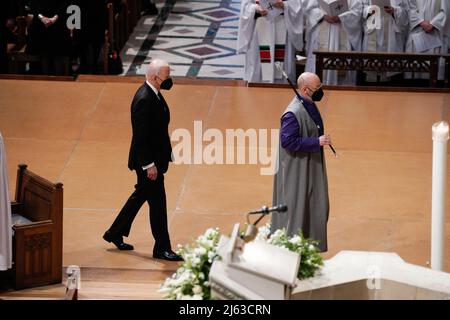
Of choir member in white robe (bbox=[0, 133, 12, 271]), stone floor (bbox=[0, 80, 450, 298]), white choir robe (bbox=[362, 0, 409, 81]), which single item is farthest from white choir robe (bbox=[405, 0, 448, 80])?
choir member in white robe (bbox=[0, 133, 12, 271])

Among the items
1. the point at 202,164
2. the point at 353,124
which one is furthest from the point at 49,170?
the point at 353,124

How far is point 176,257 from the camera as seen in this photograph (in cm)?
975

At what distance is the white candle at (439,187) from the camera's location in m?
6.69

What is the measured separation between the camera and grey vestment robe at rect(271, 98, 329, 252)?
905 centimetres

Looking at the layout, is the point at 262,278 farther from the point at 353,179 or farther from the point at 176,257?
the point at 353,179

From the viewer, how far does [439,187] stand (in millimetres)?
6801

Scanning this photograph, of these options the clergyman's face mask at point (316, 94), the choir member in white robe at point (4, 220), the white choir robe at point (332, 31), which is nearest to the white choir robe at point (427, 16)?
the white choir robe at point (332, 31)

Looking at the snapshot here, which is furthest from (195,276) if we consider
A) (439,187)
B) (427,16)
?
(427,16)

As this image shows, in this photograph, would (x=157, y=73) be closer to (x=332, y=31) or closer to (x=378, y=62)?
(x=378, y=62)

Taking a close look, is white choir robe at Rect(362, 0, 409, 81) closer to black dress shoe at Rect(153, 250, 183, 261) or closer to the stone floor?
the stone floor

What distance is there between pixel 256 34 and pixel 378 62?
182 centimetres

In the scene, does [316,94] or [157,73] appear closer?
[316,94]

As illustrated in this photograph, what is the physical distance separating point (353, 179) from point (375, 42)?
451cm

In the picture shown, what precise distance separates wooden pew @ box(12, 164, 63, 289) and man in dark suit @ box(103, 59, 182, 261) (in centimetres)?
83
